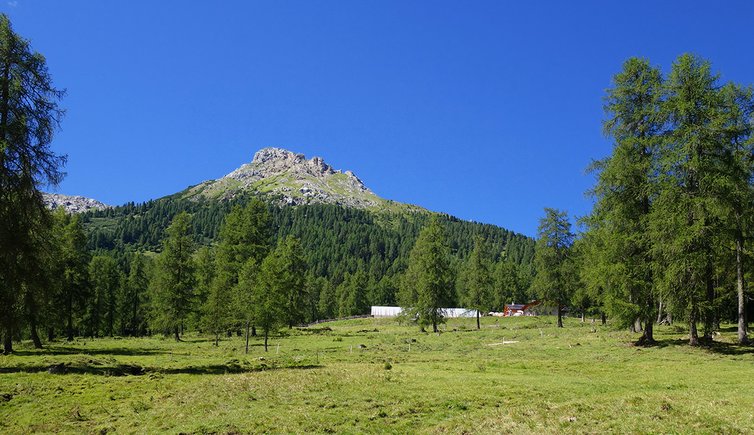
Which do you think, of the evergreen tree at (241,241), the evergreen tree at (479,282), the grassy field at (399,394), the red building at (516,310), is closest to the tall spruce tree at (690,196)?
the grassy field at (399,394)

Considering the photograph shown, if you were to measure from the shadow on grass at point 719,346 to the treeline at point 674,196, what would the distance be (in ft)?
2.13

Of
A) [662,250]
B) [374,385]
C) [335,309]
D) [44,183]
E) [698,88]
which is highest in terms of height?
[698,88]

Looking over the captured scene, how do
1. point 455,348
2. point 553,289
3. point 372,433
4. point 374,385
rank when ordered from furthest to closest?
point 553,289 < point 455,348 < point 374,385 < point 372,433

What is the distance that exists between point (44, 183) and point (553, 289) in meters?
56.7

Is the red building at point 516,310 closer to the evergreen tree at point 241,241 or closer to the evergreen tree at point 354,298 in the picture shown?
the evergreen tree at point 354,298

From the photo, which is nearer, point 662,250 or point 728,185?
point 728,185

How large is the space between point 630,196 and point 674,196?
421 centimetres

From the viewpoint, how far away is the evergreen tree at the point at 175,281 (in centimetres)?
5744

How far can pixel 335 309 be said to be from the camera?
152 metres

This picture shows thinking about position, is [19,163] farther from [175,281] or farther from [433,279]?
[433,279]

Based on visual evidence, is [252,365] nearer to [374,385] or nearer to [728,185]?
[374,385]

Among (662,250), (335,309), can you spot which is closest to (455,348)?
(662,250)

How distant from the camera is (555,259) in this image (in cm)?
6406

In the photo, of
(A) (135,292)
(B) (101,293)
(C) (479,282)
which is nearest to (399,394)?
(C) (479,282)
